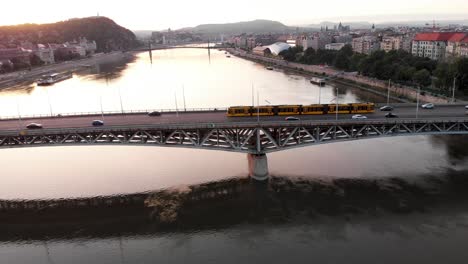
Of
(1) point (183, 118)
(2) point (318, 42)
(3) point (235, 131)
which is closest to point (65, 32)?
(2) point (318, 42)

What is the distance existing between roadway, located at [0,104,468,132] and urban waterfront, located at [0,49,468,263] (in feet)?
13.8

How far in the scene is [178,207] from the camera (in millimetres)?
24844

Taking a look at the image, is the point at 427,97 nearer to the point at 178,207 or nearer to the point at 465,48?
the point at 465,48

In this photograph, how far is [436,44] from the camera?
284ft

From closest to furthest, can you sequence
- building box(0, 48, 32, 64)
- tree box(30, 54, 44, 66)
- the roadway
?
the roadway → building box(0, 48, 32, 64) → tree box(30, 54, 44, 66)

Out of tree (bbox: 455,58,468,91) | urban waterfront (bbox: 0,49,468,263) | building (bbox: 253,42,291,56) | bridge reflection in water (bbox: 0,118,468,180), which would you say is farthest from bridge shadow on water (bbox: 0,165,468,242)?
building (bbox: 253,42,291,56)

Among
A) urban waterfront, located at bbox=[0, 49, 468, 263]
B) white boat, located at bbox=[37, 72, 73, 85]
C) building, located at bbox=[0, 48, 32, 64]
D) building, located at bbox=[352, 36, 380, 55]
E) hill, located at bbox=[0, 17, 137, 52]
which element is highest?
hill, located at bbox=[0, 17, 137, 52]

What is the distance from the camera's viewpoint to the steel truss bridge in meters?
25.6

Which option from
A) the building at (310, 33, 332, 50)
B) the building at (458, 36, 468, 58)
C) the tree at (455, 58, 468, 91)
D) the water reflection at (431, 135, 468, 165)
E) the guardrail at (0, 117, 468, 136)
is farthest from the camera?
the building at (310, 33, 332, 50)

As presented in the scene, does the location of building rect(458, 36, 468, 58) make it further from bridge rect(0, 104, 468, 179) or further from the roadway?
bridge rect(0, 104, 468, 179)

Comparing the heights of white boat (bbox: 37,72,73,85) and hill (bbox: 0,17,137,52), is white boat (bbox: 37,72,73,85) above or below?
below

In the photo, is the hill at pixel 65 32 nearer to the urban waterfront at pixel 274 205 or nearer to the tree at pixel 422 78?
the tree at pixel 422 78

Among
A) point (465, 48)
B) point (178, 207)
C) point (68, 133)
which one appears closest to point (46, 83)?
point (68, 133)

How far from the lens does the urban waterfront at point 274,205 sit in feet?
66.8
